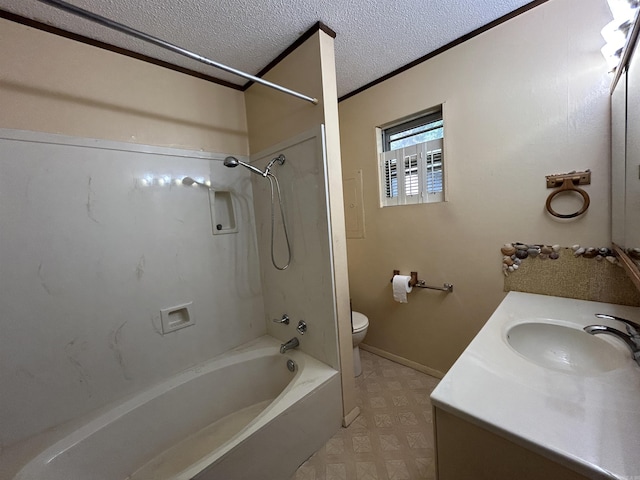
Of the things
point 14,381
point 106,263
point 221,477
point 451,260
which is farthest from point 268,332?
point 451,260

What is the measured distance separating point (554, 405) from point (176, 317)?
6.03ft

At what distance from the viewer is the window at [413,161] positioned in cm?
171

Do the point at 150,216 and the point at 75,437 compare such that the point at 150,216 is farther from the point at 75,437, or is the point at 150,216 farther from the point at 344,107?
the point at 344,107

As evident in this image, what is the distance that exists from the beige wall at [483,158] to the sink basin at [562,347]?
1.61ft

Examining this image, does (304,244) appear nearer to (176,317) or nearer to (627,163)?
(176,317)

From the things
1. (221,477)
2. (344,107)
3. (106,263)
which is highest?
(344,107)

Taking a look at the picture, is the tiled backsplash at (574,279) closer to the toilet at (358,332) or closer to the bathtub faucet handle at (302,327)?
the toilet at (358,332)

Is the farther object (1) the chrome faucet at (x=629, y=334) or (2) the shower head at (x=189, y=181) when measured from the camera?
(2) the shower head at (x=189, y=181)

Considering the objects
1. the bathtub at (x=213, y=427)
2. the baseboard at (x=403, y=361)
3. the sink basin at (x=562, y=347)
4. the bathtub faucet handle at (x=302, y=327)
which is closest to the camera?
the sink basin at (x=562, y=347)

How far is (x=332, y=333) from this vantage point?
58.1 inches

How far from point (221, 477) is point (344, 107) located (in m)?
2.51

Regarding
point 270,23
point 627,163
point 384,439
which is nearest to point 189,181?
point 270,23

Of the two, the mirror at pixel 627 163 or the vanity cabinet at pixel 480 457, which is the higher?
the mirror at pixel 627 163

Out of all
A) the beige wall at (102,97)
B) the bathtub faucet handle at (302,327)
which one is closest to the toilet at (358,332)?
the bathtub faucet handle at (302,327)
